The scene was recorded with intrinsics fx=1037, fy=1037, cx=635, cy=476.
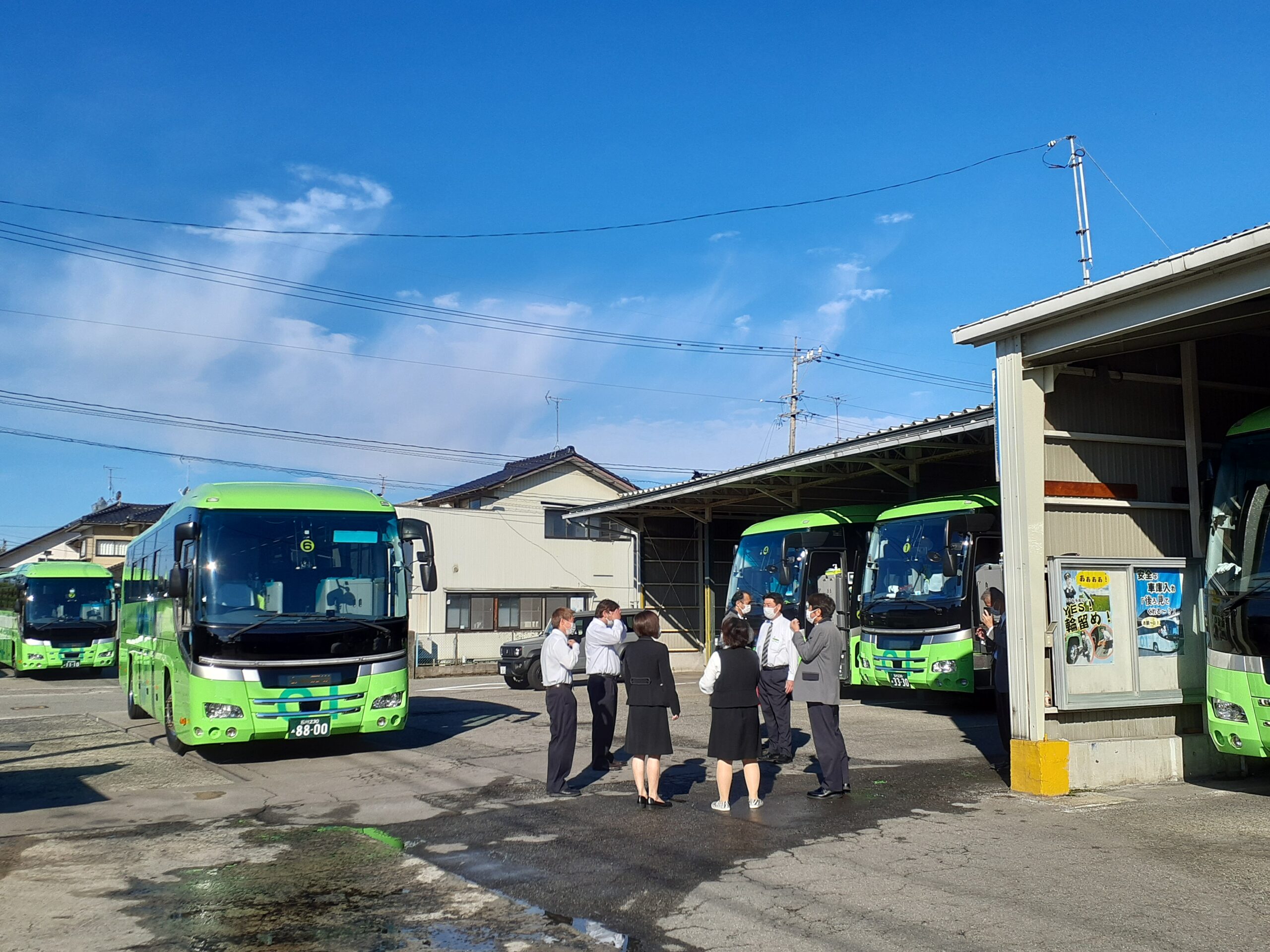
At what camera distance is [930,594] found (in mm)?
15594

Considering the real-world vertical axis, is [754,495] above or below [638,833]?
above

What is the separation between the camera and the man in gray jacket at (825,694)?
30.0 feet

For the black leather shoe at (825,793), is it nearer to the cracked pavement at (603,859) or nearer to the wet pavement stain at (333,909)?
the cracked pavement at (603,859)

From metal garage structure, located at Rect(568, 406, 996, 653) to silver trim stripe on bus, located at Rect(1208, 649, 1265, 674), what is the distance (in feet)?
21.5

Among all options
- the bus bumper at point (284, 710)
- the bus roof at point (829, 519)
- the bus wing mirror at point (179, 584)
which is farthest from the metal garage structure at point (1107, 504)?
the bus roof at point (829, 519)

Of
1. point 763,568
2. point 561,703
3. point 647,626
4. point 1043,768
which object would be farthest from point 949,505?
point 561,703

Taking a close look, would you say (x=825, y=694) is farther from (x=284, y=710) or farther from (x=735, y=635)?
(x=284, y=710)

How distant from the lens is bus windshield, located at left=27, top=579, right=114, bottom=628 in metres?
27.6

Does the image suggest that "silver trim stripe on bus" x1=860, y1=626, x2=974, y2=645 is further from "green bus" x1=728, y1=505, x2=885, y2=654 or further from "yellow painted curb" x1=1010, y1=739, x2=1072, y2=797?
"yellow painted curb" x1=1010, y1=739, x2=1072, y2=797

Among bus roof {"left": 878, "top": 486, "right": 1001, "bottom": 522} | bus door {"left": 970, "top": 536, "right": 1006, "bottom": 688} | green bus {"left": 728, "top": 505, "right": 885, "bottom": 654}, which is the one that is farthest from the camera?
green bus {"left": 728, "top": 505, "right": 885, "bottom": 654}

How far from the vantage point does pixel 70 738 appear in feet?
46.0

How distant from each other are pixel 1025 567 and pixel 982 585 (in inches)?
206

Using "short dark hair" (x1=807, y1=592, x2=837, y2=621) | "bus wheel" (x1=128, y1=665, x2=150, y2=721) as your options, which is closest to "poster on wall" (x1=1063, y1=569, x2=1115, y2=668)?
"short dark hair" (x1=807, y1=592, x2=837, y2=621)

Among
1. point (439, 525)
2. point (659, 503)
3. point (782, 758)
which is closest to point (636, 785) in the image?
point (782, 758)
